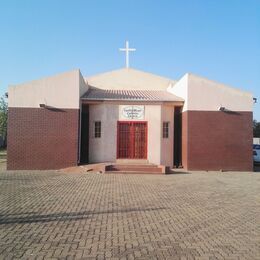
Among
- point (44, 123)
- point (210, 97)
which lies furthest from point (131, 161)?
point (210, 97)

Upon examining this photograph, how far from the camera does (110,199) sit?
1048 centimetres

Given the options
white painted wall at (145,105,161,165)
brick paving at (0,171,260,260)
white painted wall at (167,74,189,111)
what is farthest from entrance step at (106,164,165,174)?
white painted wall at (167,74,189,111)

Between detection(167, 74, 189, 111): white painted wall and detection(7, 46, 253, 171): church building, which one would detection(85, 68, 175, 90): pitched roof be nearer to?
detection(167, 74, 189, 111): white painted wall

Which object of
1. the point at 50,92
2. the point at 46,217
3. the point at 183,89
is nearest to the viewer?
the point at 46,217

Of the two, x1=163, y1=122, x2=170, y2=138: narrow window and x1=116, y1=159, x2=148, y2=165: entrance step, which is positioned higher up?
x1=163, y1=122, x2=170, y2=138: narrow window

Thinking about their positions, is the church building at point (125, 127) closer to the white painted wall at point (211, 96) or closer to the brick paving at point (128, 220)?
the white painted wall at point (211, 96)

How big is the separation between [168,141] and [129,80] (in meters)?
6.93

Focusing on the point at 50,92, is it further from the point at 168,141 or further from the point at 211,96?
the point at 211,96

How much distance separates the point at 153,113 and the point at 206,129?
300 centimetres

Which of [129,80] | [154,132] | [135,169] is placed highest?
[129,80]

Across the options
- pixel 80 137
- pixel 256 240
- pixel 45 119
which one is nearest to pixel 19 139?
pixel 45 119

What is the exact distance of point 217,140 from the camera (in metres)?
19.3

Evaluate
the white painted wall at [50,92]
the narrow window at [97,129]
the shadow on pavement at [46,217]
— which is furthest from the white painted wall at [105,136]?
the shadow on pavement at [46,217]

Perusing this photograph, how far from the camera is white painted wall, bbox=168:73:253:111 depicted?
19344 millimetres
